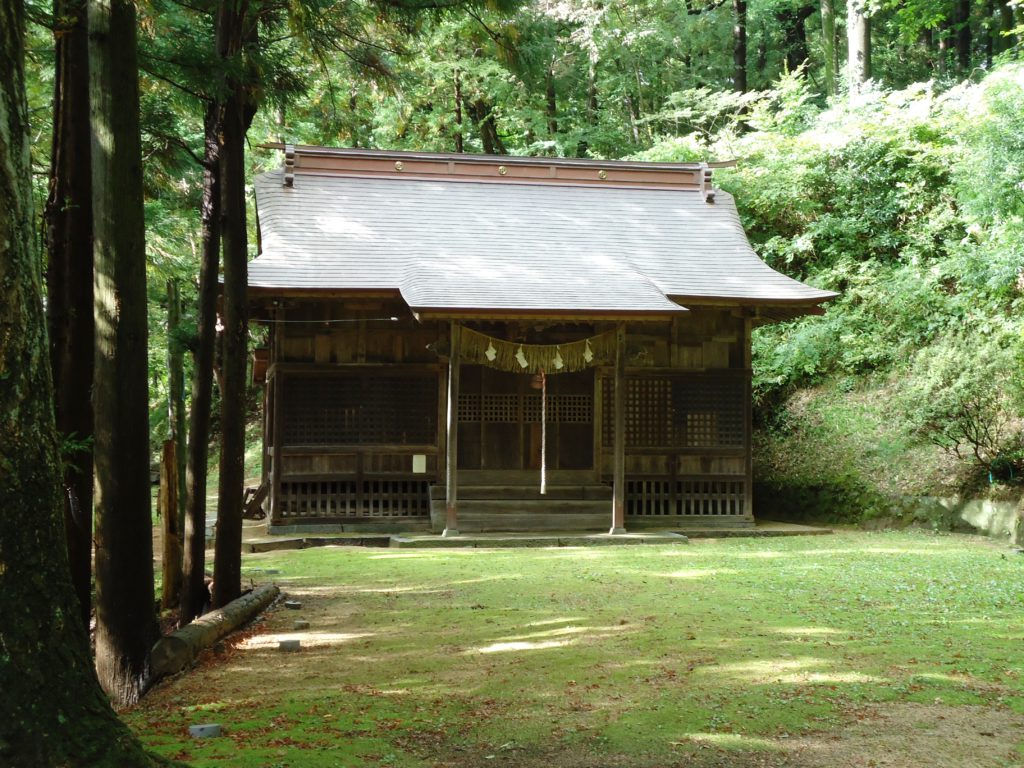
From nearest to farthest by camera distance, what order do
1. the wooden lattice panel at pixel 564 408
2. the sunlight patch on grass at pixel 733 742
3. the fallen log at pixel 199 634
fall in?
the sunlight patch on grass at pixel 733 742 → the fallen log at pixel 199 634 → the wooden lattice panel at pixel 564 408

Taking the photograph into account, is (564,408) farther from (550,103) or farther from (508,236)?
(550,103)

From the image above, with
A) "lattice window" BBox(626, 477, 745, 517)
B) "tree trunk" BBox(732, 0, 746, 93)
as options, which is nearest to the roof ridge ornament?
"lattice window" BBox(626, 477, 745, 517)

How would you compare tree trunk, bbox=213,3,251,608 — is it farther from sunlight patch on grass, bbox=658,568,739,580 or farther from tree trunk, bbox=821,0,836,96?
tree trunk, bbox=821,0,836,96

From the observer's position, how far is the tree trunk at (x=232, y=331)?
26.3ft

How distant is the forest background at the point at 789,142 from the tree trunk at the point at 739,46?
90mm

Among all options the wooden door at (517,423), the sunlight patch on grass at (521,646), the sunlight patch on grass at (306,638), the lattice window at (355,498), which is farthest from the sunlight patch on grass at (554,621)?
the wooden door at (517,423)

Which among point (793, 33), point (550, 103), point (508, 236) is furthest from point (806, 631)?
point (793, 33)

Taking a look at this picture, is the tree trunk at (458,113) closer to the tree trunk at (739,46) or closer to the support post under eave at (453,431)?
the tree trunk at (739,46)

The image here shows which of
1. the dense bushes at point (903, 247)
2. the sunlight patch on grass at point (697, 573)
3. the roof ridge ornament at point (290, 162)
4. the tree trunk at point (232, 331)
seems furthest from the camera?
the roof ridge ornament at point (290, 162)

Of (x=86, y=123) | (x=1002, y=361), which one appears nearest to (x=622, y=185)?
(x=1002, y=361)

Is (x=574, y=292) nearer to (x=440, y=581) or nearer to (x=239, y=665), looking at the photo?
(x=440, y=581)

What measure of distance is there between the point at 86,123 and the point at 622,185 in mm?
13078

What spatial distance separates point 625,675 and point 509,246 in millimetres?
10850

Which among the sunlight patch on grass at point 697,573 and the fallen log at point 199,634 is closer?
the fallen log at point 199,634
